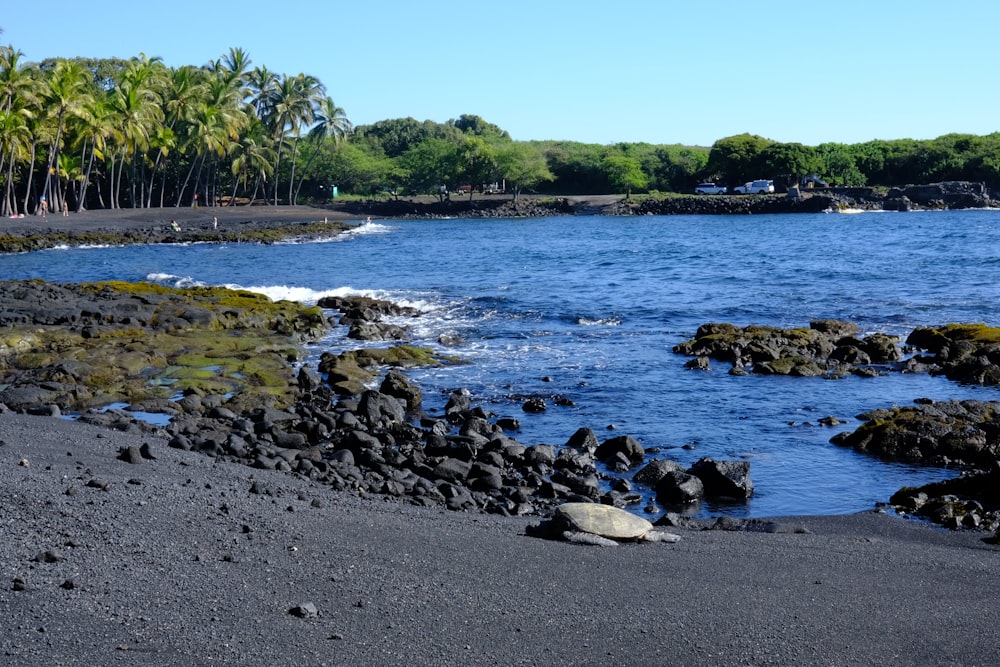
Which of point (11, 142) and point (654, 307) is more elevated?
point (11, 142)

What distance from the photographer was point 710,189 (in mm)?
132875

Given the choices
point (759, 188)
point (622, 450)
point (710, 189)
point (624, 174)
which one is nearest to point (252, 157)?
point (624, 174)

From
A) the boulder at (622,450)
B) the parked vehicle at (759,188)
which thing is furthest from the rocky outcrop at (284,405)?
the parked vehicle at (759,188)

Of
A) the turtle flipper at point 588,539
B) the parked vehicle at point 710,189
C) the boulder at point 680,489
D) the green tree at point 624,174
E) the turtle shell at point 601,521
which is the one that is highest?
the green tree at point 624,174

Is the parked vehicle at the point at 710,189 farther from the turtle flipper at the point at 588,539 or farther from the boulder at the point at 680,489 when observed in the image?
the turtle flipper at the point at 588,539

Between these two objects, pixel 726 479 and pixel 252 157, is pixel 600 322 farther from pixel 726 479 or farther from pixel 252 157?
pixel 252 157

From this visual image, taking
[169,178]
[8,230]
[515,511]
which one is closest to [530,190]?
[169,178]

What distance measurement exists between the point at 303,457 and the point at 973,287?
101ft

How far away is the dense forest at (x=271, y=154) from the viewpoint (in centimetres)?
7044

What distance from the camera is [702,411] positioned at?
1727cm

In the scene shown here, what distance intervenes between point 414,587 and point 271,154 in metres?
95.6

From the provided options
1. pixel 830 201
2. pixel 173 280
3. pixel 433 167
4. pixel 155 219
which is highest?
pixel 433 167

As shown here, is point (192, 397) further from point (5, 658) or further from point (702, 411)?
point (5, 658)

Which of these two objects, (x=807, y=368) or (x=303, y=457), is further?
(x=807, y=368)
